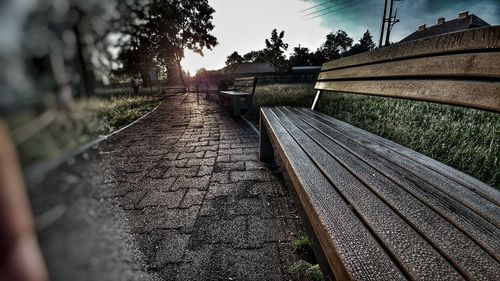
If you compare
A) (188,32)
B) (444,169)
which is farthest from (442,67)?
(188,32)

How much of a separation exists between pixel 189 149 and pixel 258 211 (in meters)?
2.03

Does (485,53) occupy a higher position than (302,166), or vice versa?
(485,53)

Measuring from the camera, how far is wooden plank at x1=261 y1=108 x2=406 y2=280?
1.72 feet

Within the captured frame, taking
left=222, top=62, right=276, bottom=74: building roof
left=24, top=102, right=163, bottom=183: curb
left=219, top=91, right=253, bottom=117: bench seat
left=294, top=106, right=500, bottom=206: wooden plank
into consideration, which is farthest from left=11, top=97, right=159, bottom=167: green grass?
left=222, top=62, right=276, bottom=74: building roof

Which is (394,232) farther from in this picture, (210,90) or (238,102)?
(210,90)

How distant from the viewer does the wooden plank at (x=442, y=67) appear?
0.92 meters

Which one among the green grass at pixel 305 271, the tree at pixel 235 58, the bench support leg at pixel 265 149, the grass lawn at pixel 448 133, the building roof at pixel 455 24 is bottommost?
the green grass at pixel 305 271

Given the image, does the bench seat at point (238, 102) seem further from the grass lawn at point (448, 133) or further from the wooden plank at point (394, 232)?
the wooden plank at point (394, 232)

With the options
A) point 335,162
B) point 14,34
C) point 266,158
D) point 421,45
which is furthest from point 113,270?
point 266,158

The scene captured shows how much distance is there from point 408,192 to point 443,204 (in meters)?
0.10

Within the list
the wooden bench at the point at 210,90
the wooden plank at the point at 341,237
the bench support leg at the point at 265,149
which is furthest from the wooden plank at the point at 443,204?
the wooden bench at the point at 210,90

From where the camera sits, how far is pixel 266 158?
3.01 m

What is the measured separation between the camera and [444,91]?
45.4 inches

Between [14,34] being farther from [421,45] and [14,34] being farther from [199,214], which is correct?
[199,214]
